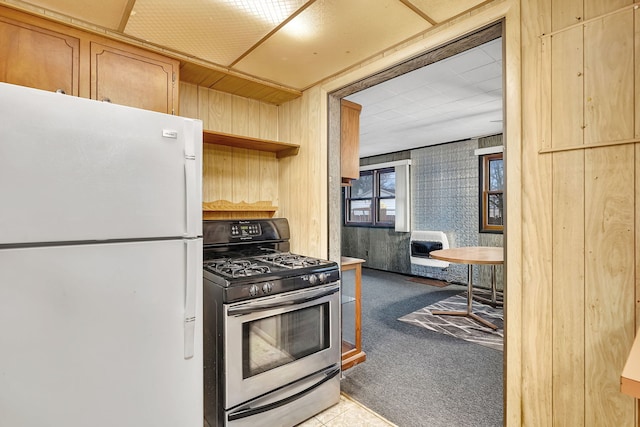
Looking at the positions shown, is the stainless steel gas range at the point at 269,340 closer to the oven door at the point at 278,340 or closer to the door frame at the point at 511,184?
the oven door at the point at 278,340

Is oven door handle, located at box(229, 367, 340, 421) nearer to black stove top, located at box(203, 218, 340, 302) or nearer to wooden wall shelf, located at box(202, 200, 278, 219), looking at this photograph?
black stove top, located at box(203, 218, 340, 302)

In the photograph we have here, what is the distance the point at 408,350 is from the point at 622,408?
186 centimetres

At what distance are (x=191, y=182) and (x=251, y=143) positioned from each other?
1.10 metres

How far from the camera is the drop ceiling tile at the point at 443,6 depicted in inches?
61.4

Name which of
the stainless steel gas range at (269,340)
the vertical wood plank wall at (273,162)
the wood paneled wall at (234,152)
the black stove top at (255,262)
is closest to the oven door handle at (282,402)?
the stainless steel gas range at (269,340)

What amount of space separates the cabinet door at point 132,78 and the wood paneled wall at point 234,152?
412 millimetres

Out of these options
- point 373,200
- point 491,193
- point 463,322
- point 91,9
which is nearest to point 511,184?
point 91,9

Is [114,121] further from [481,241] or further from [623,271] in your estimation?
[481,241]

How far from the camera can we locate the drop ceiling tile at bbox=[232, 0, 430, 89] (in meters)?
1.63

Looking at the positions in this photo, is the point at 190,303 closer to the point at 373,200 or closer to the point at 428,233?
the point at 428,233

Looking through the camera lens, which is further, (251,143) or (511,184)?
(251,143)

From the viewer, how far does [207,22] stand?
1733mm

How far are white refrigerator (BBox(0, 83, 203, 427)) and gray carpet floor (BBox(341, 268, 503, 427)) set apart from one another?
1317 mm

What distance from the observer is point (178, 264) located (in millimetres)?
1472
